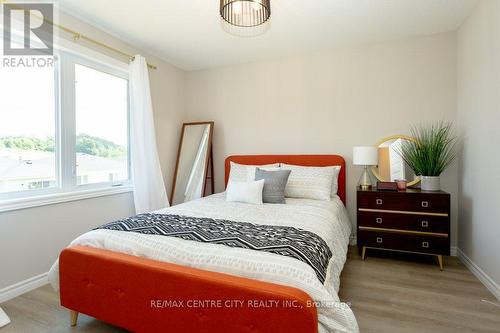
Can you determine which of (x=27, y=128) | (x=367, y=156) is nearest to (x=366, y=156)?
(x=367, y=156)

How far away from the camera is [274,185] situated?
106 inches

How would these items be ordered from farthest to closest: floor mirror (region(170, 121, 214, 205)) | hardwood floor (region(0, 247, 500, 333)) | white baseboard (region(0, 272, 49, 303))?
floor mirror (region(170, 121, 214, 205))
white baseboard (region(0, 272, 49, 303))
hardwood floor (region(0, 247, 500, 333))

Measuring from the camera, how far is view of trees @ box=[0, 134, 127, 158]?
2.17 metres

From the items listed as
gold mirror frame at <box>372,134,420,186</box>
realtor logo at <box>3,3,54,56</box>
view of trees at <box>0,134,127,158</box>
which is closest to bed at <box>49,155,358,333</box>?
view of trees at <box>0,134,127,158</box>

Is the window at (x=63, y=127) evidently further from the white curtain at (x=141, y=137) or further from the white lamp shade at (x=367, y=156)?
the white lamp shade at (x=367, y=156)

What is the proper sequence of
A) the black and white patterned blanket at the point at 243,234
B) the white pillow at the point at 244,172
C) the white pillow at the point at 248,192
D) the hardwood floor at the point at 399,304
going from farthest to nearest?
the white pillow at the point at 244,172 → the white pillow at the point at 248,192 → the hardwood floor at the point at 399,304 → the black and white patterned blanket at the point at 243,234

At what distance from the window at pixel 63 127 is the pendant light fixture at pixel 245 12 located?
1.74m

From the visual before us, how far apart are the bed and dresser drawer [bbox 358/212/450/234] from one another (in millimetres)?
1020

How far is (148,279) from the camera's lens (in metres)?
1.38

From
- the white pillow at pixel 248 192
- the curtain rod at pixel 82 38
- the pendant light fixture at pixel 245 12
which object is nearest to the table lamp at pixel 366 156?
the white pillow at pixel 248 192

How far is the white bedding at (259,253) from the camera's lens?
3.83 ft

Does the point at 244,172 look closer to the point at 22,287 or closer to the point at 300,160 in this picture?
the point at 300,160

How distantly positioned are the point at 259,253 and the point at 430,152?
2.26 m

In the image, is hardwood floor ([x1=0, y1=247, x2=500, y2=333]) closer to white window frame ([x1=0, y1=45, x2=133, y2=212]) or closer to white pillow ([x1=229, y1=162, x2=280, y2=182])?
white window frame ([x1=0, y1=45, x2=133, y2=212])
